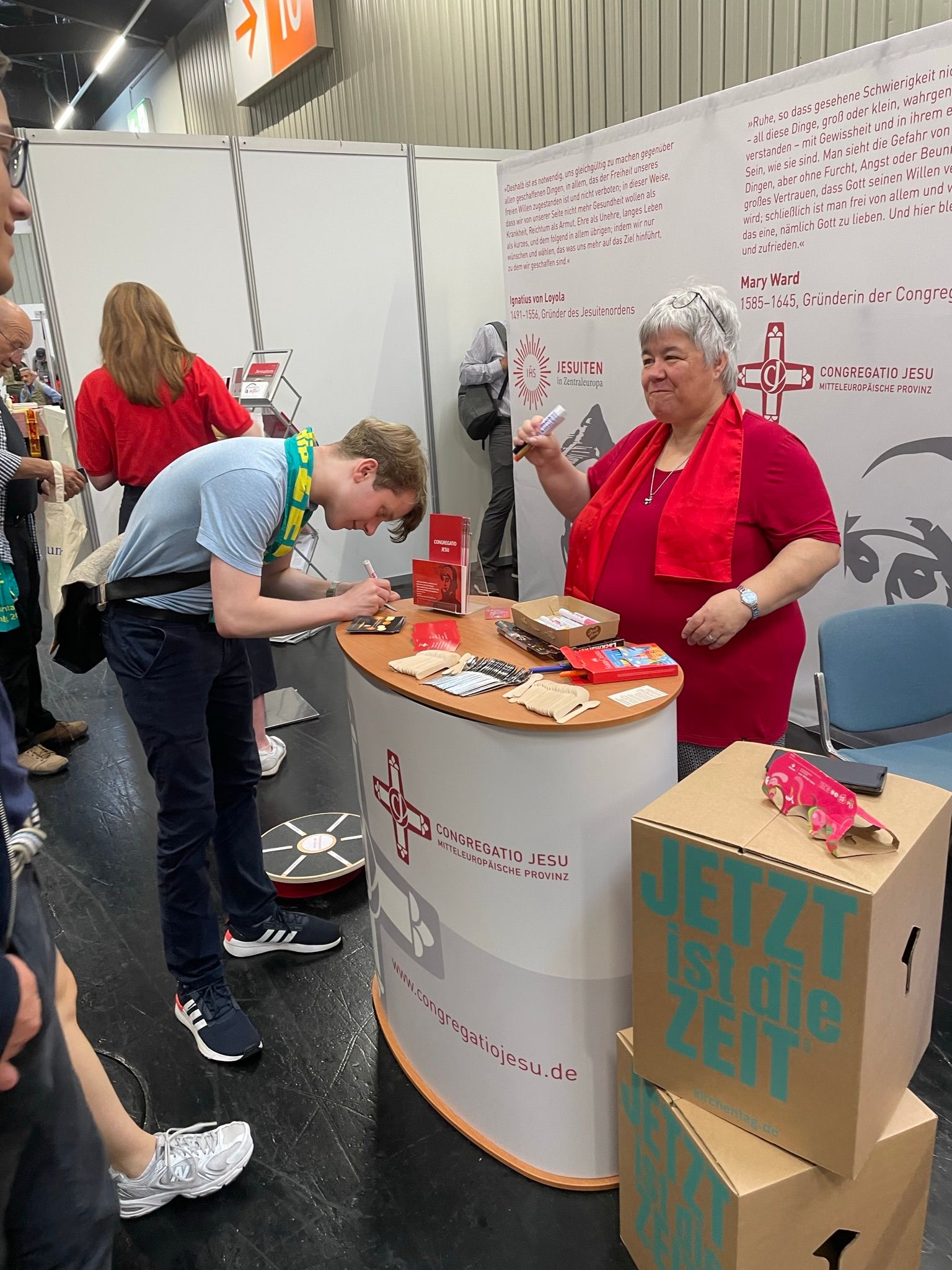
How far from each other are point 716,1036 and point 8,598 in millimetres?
2649

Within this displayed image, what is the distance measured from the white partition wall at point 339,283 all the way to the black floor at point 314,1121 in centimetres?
309

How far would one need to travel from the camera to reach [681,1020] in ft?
3.96

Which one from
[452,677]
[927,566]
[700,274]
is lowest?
[927,566]

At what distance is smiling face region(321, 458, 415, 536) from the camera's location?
163 cm

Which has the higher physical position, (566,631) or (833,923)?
(566,631)

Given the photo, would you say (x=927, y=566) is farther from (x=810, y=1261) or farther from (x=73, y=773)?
(x=73, y=773)

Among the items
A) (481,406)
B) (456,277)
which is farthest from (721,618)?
(456,277)

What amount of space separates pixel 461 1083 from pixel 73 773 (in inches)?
89.1

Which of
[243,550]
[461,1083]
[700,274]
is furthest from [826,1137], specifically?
→ [700,274]

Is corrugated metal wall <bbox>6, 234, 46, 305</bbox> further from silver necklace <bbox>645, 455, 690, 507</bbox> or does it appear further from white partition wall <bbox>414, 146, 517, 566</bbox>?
silver necklace <bbox>645, 455, 690, 507</bbox>

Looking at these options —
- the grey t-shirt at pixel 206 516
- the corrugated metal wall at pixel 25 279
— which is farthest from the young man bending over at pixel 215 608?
the corrugated metal wall at pixel 25 279

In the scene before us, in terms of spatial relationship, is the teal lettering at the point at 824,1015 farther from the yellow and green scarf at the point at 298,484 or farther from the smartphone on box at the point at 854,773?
the yellow and green scarf at the point at 298,484

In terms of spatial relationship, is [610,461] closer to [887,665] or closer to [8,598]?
[887,665]

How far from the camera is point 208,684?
1.76 meters
